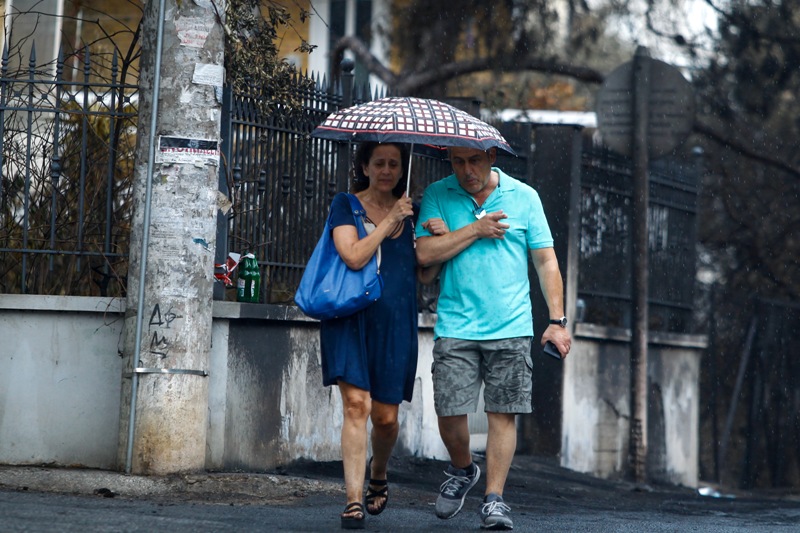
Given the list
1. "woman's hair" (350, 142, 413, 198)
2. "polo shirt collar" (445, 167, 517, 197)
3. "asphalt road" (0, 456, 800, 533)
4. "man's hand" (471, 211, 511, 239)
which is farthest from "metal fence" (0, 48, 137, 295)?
"man's hand" (471, 211, 511, 239)

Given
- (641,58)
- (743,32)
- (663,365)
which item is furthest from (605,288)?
(743,32)

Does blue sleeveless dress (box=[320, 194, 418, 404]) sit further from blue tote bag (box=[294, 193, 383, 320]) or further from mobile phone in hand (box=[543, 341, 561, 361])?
mobile phone in hand (box=[543, 341, 561, 361])

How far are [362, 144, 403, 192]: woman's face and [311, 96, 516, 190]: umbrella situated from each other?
3.3 inches

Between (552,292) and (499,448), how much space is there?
30.9 inches

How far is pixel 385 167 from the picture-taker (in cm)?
645

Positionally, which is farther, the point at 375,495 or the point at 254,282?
the point at 254,282

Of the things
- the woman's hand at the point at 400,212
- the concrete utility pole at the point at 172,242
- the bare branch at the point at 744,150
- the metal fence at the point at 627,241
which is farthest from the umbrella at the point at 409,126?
the bare branch at the point at 744,150

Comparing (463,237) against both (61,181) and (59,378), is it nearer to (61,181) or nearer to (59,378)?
(59,378)

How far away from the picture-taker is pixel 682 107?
11766 millimetres

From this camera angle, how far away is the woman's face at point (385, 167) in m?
6.45

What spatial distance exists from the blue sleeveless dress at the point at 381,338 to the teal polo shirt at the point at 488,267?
211mm

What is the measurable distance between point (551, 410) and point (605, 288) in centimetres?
174

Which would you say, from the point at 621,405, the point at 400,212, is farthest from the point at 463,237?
the point at 621,405

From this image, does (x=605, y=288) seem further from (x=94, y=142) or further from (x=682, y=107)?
(x=94, y=142)
